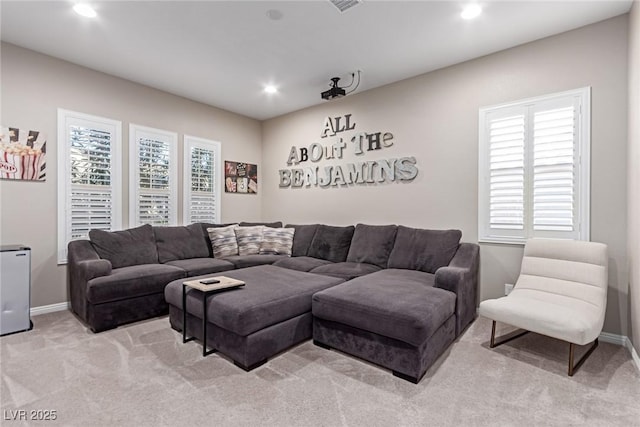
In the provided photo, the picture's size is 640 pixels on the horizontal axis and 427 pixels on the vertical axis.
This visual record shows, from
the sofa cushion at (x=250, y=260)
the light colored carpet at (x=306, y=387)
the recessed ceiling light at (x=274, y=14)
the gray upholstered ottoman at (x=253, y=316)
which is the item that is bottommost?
the light colored carpet at (x=306, y=387)

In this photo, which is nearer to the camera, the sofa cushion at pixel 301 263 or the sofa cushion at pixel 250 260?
the sofa cushion at pixel 301 263

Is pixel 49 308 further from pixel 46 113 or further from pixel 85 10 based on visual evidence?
pixel 85 10

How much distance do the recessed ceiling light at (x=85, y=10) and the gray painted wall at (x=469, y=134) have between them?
3.05 m

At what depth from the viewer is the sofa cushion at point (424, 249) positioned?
11.2 feet

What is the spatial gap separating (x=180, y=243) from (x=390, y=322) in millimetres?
3226

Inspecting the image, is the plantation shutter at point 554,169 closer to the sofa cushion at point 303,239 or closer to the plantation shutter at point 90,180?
the sofa cushion at point 303,239

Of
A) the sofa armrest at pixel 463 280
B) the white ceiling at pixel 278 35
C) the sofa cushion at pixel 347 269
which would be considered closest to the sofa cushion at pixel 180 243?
the sofa cushion at pixel 347 269

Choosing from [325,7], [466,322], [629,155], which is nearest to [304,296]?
[466,322]

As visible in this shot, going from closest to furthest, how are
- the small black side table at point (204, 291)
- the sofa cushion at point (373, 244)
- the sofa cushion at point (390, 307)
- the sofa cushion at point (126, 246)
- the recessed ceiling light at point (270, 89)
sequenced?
the sofa cushion at point (390, 307), the small black side table at point (204, 291), the sofa cushion at point (126, 246), the sofa cushion at point (373, 244), the recessed ceiling light at point (270, 89)

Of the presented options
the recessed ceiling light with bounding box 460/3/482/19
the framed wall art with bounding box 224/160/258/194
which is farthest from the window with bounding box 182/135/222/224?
the recessed ceiling light with bounding box 460/3/482/19

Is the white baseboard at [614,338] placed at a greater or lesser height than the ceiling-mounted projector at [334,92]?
lesser

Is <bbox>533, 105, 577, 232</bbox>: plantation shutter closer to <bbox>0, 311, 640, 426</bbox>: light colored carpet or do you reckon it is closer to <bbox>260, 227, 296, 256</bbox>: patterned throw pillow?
<bbox>0, 311, 640, 426</bbox>: light colored carpet

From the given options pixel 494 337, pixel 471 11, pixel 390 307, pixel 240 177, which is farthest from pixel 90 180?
pixel 494 337

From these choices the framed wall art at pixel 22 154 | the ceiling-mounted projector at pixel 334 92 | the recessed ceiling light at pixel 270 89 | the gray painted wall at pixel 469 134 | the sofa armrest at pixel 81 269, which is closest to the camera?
the gray painted wall at pixel 469 134
